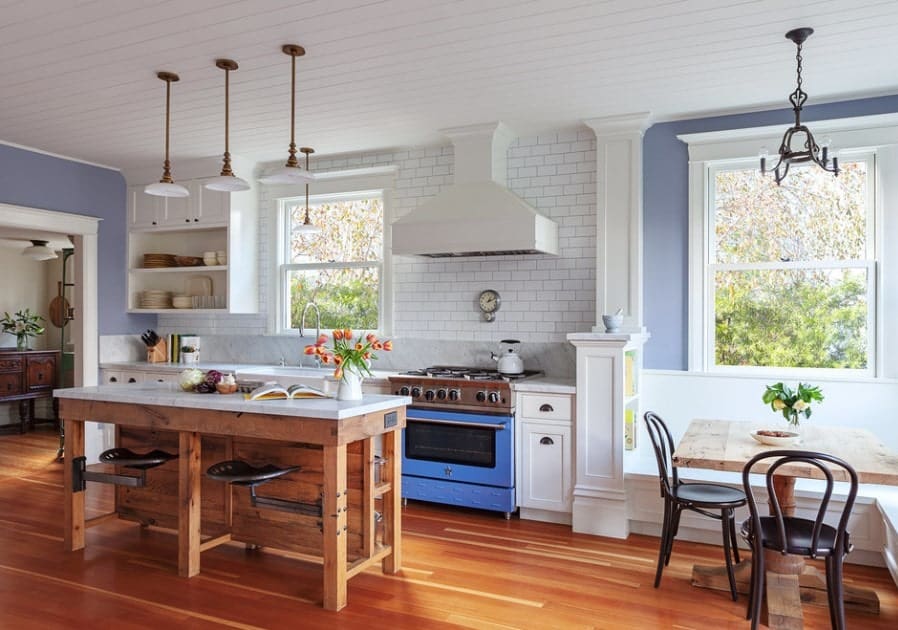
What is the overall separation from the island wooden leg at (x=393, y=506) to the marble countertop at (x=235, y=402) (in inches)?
9.7

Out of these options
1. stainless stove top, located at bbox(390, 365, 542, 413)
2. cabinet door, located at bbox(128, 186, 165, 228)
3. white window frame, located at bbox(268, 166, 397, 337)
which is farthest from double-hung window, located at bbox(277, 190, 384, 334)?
cabinet door, located at bbox(128, 186, 165, 228)

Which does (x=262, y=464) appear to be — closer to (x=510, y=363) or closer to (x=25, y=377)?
(x=510, y=363)

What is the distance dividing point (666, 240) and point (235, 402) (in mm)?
3232

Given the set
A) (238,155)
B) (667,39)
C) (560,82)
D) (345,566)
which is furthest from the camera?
(238,155)

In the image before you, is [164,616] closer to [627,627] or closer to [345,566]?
[345,566]

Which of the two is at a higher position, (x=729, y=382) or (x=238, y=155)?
(x=238, y=155)

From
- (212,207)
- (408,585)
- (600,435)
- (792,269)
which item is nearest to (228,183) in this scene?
(408,585)

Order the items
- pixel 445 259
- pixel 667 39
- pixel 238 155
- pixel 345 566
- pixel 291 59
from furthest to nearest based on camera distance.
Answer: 1. pixel 238 155
2. pixel 445 259
3. pixel 291 59
4. pixel 667 39
5. pixel 345 566

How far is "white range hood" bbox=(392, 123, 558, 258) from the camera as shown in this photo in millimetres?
4820

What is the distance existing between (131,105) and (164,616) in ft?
11.1

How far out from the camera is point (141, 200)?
6.68 meters

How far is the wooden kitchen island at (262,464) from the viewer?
330 centimetres

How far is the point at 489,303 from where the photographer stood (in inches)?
218

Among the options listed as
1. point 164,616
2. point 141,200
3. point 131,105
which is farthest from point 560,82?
point 141,200
